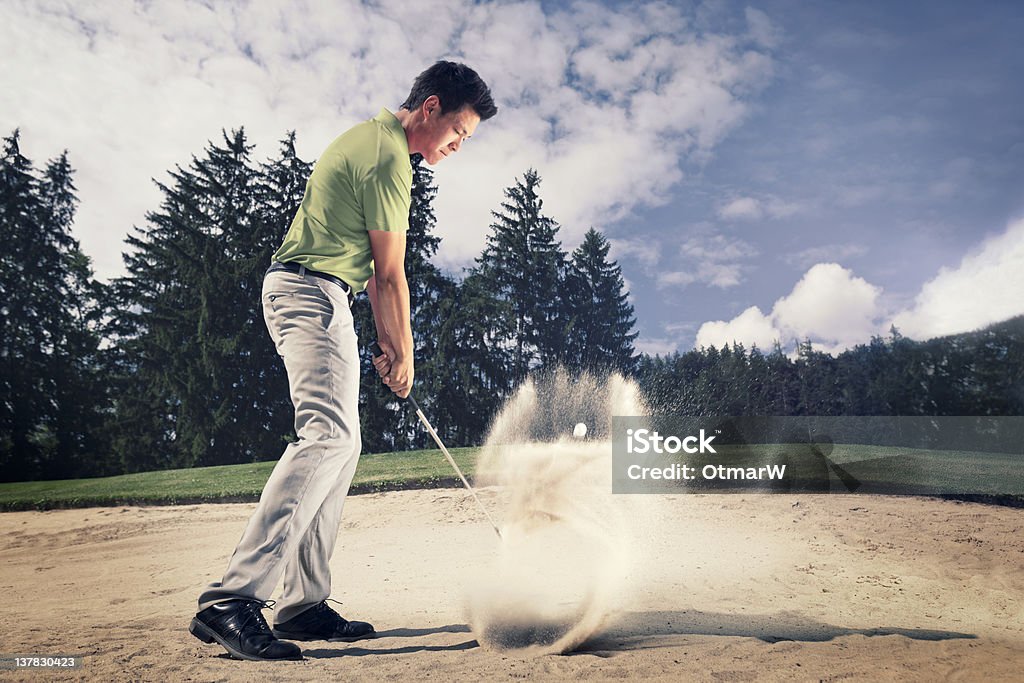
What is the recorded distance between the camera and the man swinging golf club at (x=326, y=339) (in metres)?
2.68

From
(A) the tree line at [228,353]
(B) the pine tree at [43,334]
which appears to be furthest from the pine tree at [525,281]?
(B) the pine tree at [43,334]

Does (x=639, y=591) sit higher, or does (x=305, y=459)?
(x=305, y=459)

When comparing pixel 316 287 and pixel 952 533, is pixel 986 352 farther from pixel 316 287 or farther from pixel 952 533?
pixel 316 287

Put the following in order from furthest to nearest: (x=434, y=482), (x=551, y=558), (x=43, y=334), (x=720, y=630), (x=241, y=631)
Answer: (x=43, y=334) < (x=434, y=482) < (x=720, y=630) < (x=551, y=558) < (x=241, y=631)

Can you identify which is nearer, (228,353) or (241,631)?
(241,631)

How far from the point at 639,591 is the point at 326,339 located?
2.97 metres

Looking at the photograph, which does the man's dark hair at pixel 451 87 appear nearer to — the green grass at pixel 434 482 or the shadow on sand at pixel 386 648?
the shadow on sand at pixel 386 648

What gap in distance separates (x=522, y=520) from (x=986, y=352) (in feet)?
95.3

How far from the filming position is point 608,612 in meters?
3.41

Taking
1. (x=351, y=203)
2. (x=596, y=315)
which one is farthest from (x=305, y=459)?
(x=596, y=315)

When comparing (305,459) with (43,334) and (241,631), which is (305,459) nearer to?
(241,631)

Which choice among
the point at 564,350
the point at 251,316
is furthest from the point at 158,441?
the point at 564,350

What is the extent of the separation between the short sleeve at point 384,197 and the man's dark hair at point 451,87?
18.2 inches

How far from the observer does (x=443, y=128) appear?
3256 millimetres
